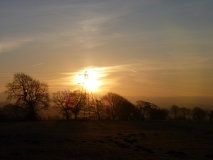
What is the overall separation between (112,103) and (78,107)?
17.2 meters

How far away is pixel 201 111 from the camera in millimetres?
116500

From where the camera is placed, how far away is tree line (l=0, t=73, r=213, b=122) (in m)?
81.4

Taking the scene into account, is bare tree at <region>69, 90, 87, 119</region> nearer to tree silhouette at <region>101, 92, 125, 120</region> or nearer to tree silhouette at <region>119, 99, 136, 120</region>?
tree silhouette at <region>101, 92, 125, 120</region>

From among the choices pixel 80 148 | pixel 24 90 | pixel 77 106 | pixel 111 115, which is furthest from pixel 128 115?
pixel 80 148

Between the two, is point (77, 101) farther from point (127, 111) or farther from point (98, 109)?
point (127, 111)

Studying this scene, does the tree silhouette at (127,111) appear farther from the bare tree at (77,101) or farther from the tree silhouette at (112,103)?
the bare tree at (77,101)

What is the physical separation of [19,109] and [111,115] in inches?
1321

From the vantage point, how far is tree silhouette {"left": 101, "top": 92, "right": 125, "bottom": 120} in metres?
105

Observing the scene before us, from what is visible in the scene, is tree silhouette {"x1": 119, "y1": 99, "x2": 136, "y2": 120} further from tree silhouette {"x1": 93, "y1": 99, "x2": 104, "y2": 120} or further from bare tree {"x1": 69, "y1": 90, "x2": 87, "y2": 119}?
bare tree {"x1": 69, "y1": 90, "x2": 87, "y2": 119}

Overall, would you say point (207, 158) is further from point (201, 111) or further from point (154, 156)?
point (201, 111)

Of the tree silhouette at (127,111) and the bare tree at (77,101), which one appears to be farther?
the tree silhouette at (127,111)

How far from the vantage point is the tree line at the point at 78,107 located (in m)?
81.4

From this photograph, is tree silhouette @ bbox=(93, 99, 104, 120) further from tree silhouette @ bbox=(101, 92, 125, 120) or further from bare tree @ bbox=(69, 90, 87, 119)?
bare tree @ bbox=(69, 90, 87, 119)

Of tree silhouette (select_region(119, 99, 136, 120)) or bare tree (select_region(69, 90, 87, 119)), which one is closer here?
bare tree (select_region(69, 90, 87, 119))
